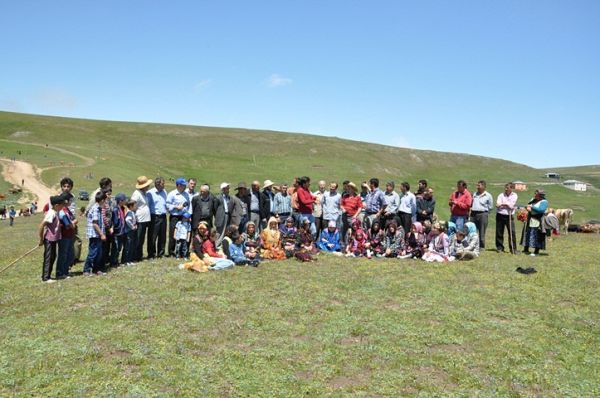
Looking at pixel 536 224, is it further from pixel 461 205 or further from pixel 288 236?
pixel 288 236

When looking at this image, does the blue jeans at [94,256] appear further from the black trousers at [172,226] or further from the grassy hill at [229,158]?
the grassy hill at [229,158]

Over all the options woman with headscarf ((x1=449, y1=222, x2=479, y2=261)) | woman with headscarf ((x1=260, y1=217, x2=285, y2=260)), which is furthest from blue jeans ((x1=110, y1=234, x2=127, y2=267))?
woman with headscarf ((x1=449, y1=222, x2=479, y2=261))

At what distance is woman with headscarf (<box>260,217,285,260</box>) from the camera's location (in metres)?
15.0

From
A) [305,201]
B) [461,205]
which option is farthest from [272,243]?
[461,205]

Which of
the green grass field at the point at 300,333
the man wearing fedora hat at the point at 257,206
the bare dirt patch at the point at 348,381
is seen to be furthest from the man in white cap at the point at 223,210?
the bare dirt patch at the point at 348,381

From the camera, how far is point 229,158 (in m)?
98.8

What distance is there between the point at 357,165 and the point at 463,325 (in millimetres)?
97150

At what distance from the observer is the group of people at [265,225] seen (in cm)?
1241

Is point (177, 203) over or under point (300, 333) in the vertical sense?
over

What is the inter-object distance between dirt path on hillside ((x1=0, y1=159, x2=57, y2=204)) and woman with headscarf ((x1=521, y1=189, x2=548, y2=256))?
4270 centimetres

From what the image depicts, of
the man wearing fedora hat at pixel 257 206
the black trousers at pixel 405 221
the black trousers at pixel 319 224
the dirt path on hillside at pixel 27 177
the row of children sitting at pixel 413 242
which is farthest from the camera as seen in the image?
the dirt path on hillside at pixel 27 177

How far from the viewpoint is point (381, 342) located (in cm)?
796

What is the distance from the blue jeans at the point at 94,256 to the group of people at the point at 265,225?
3cm

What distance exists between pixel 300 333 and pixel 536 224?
1181 centimetres
